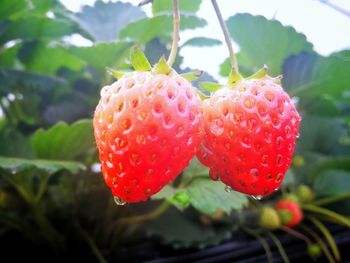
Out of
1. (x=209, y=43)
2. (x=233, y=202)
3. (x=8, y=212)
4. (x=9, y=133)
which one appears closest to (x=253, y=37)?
(x=209, y=43)

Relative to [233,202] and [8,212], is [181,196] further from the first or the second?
[8,212]

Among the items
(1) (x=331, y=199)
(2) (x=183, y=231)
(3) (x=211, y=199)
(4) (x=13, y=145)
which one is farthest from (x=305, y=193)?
(4) (x=13, y=145)

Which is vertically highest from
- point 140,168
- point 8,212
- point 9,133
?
point 140,168

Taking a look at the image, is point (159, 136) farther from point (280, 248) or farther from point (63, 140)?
point (280, 248)

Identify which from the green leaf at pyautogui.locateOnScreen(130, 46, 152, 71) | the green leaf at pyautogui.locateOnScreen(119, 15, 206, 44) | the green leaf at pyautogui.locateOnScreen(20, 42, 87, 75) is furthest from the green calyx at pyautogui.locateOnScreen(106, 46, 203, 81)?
the green leaf at pyautogui.locateOnScreen(20, 42, 87, 75)

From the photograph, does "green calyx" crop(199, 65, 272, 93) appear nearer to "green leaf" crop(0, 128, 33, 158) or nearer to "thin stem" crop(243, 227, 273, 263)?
"green leaf" crop(0, 128, 33, 158)

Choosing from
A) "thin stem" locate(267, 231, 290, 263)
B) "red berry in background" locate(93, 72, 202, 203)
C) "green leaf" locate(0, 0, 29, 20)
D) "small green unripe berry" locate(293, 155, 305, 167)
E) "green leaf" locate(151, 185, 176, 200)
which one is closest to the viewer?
→ "red berry in background" locate(93, 72, 202, 203)

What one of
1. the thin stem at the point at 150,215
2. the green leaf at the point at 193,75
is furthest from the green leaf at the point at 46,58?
the green leaf at the point at 193,75
